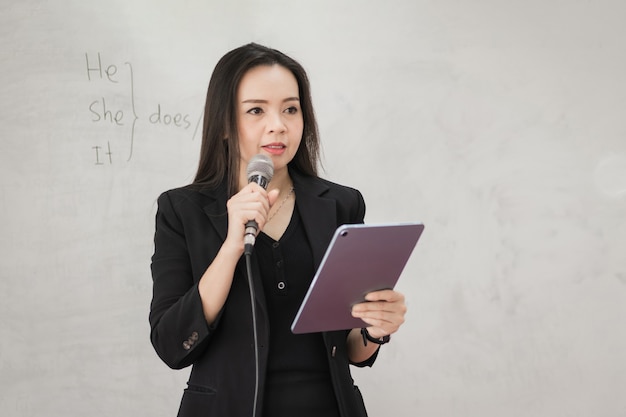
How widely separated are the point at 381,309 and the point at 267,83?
53cm

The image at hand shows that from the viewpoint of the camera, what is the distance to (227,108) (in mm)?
1440

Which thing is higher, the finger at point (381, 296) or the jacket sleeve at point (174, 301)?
the finger at point (381, 296)

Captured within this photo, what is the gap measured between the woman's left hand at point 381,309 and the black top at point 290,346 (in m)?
0.15

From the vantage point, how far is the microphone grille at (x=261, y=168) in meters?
1.26


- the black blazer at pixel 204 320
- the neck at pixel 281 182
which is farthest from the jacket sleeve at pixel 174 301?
the neck at pixel 281 182

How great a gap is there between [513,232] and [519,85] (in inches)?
22.0

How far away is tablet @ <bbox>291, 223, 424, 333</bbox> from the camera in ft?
3.56

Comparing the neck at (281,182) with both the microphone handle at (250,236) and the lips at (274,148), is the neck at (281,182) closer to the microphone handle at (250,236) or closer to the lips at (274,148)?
the lips at (274,148)

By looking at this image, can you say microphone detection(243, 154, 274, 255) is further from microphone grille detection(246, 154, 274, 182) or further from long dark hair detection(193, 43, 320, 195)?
long dark hair detection(193, 43, 320, 195)

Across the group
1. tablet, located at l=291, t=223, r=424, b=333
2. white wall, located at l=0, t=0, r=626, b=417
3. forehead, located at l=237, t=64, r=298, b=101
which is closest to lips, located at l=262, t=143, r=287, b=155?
forehead, located at l=237, t=64, r=298, b=101

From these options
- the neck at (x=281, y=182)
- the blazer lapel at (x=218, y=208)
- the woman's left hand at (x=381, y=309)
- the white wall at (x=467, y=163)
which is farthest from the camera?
the white wall at (x=467, y=163)

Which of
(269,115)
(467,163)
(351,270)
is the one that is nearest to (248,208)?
(351,270)

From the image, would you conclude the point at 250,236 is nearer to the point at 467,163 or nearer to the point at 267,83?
the point at 267,83

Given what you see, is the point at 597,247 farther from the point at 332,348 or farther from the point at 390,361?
the point at 332,348
